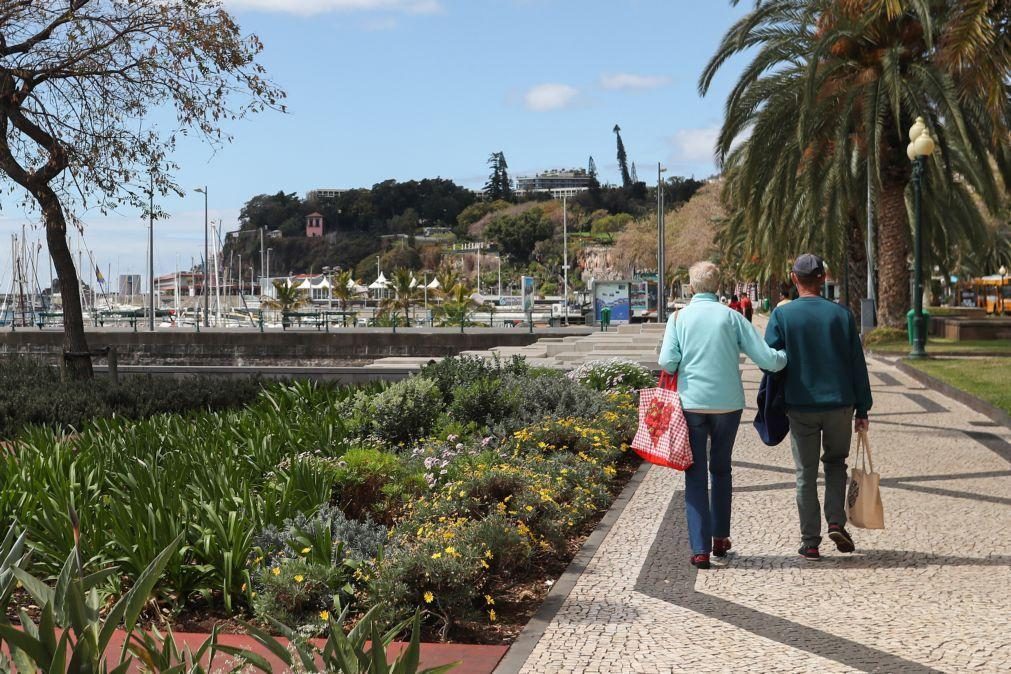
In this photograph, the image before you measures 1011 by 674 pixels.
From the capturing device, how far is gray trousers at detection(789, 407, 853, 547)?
19.7 feet

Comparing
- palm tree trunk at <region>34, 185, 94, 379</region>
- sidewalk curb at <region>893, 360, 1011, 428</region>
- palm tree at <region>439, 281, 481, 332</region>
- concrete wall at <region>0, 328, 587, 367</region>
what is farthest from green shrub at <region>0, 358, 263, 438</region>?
palm tree at <region>439, 281, 481, 332</region>

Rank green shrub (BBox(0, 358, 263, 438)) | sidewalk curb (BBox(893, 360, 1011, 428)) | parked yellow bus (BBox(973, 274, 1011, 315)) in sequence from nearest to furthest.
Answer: green shrub (BBox(0, 358, 263, 438)), sidewalk curb (BBox(893, 360, 1011, 428)), parked yellow bus (BBox(973, 274, 1011, 315))

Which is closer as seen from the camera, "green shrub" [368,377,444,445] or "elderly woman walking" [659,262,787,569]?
"elderly woman walking" [659,262,787,569]

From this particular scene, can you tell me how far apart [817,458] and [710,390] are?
756 millimetres

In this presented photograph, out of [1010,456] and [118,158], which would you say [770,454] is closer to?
[1010,456]

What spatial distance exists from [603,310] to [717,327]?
43935mm

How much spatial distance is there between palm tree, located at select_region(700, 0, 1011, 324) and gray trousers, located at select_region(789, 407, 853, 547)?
60.0ft

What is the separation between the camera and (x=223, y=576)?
5160mm

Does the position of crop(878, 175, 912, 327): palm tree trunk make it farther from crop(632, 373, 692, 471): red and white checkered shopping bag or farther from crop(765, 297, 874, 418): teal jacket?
crop(632, 373, 692, 471): red and white checkered shopping bag

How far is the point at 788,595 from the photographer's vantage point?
5340 mm

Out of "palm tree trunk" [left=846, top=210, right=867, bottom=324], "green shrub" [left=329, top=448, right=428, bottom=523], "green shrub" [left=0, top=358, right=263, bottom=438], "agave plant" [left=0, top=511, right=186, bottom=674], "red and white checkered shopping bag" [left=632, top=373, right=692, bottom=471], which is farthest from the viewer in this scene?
"palm tree trunk" [left=846, top=210, right=867, bottom=324]

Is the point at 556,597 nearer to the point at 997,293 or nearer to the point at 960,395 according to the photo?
the point at 960,395

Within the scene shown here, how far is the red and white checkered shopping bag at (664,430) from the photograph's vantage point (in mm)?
5914

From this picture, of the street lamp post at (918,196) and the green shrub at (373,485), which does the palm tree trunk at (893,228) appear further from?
the green shrub at (373,485)
